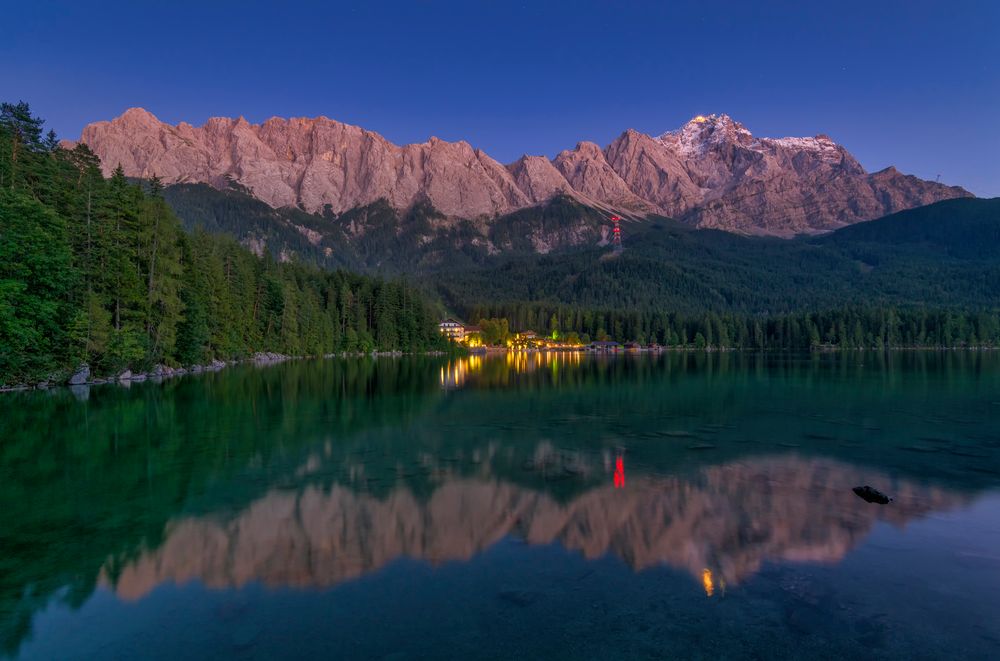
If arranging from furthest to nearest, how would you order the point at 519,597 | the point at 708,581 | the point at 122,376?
1. the point at 122,376
2. the point at 708,581
3. the point at 519,597

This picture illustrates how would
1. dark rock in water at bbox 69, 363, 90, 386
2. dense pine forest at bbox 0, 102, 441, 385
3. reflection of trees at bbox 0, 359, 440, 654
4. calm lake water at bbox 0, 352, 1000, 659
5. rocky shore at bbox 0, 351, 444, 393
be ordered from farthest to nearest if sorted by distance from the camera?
dark rock in water at bbox 69, 363, 90, 386, rocky shore at bbox 0, 351, 444, 393, dense pine forest at bbox 0, 102, 441, 385, reflection of trees at bbox 0, 359, 440, 654, calm lake water at bbox 0, 352, 1000, 659

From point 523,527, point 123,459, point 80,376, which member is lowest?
point 523,527

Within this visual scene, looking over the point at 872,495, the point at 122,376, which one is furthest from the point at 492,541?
the point at 122,376

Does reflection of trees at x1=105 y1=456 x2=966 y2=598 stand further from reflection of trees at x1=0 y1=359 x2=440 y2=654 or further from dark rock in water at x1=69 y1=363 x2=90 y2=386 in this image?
dark rock in water at x1=69 y1=363 x2=90 y2=386

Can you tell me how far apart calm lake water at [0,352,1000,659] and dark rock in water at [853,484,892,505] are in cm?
39

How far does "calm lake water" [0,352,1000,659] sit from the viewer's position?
11.3m

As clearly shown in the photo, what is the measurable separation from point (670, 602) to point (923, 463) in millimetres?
21211

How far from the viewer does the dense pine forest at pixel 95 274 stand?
4600 centimetres

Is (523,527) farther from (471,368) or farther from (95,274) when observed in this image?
(471,368)

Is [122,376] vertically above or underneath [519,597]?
above

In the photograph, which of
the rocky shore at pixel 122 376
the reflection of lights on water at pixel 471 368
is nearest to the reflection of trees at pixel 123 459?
the rocky shore at pixel 122 376

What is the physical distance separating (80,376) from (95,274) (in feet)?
32.6

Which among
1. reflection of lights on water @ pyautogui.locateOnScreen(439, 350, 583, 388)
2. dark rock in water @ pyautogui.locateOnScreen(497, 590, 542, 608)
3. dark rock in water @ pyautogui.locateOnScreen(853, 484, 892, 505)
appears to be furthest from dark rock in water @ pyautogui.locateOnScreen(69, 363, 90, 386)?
dark rock in water @ pyautogui.locateOnScreen(853, 484, 892, 505)

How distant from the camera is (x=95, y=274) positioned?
187 ft
